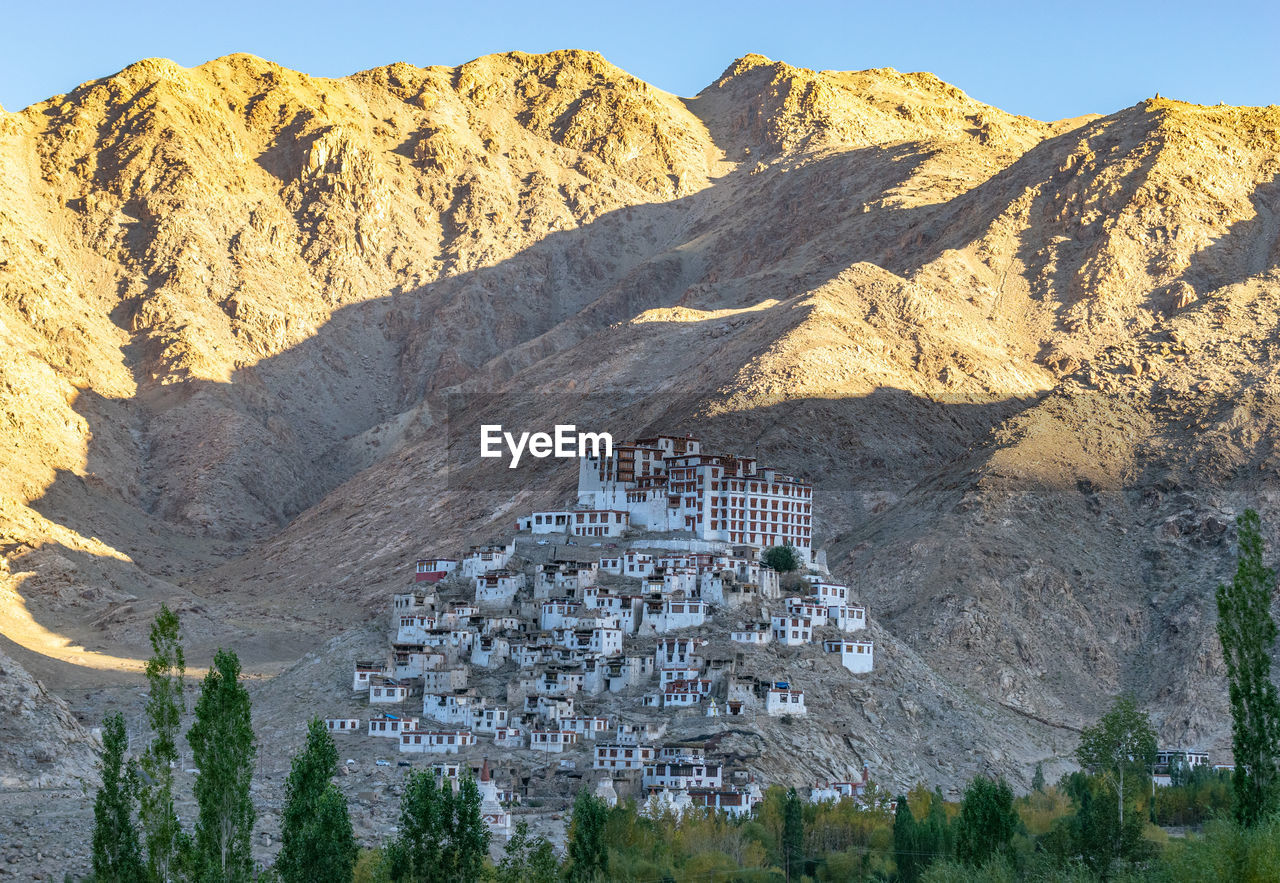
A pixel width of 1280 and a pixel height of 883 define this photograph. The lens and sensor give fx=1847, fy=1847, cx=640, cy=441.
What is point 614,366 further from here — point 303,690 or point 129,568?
point 303,690

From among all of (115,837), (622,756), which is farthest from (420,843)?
(622,756)

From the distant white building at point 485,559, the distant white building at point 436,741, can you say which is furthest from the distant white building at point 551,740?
the distant white building at point 485,559

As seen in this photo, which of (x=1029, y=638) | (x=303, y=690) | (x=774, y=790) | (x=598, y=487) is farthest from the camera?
(x=1029, y=638)

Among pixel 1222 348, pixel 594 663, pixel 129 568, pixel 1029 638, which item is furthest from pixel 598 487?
pixel 1222 348

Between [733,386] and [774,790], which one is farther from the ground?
[733,386]

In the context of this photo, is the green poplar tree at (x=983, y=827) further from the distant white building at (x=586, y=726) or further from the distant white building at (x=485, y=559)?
the distant white building at (x=485, y=559)

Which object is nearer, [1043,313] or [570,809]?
[570,809]
